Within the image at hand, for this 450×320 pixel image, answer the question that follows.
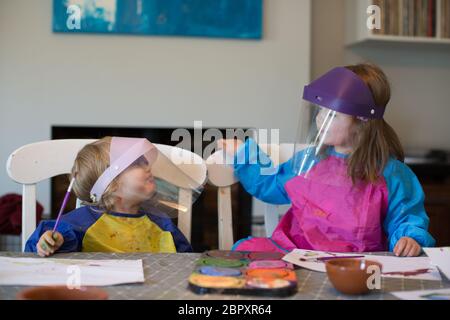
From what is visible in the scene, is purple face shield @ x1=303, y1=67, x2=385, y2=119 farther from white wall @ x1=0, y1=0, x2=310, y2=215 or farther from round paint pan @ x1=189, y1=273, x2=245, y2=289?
white wall @ x1=0, y1=0, x2=310, y2=215

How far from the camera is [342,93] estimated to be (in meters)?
1.29

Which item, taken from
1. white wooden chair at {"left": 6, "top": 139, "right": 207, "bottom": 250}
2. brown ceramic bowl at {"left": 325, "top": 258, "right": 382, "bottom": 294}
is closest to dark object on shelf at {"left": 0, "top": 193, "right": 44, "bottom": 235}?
white wooden chair at {"left": 6, "top": 139, "right": 207, "bottom": 250}

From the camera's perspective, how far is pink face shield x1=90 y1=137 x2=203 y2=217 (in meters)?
1.16

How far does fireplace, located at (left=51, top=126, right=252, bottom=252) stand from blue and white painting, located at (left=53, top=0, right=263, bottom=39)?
1.47 ft

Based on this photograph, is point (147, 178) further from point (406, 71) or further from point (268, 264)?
point (406, 71)

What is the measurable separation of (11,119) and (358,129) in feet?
5.92

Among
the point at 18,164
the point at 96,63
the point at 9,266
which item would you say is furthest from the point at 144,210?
the point at 96,63

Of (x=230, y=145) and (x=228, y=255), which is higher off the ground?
(x=230, y=145)

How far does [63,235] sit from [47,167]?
25 centimetres

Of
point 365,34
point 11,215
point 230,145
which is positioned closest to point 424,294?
point 230,145

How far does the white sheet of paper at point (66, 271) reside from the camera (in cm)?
89

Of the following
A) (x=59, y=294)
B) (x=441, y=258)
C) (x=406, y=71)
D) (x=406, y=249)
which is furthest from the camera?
(x=406, y=71)
